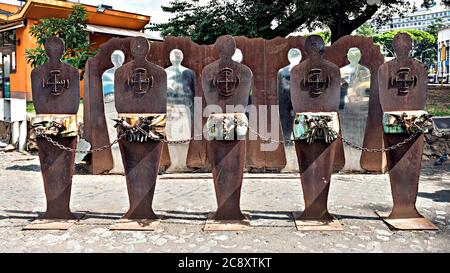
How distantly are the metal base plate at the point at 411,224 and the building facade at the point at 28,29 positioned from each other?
457 inches

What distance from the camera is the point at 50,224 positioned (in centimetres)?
500

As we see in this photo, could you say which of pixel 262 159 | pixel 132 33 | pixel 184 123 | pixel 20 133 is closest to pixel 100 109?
pixel 184 123

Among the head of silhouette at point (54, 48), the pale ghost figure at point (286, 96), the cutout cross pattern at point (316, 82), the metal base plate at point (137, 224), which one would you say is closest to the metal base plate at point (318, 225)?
the cutout cross pattern at point (316, 82)

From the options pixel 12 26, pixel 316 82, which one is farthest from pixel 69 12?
pixel 316 82

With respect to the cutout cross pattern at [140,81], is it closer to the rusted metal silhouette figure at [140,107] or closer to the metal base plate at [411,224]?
the rusted metal silhouette figure at [140,107]

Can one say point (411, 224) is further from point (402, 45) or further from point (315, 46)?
point (315, 46)

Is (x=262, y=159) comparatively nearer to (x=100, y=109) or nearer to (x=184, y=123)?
(x=184, y=123)

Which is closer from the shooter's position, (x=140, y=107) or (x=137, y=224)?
(x=137, y=224)

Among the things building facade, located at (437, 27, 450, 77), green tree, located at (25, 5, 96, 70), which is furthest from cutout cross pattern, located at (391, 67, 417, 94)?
building facade, located at (437, 27, 450, 77)

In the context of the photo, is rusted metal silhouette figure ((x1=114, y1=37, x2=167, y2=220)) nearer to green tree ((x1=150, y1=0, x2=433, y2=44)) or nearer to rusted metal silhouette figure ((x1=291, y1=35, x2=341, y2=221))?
rusted metal silhouette figure ((x1=291, y1=35, x2=341, y2=221))

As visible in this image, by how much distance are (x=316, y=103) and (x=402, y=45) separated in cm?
113
